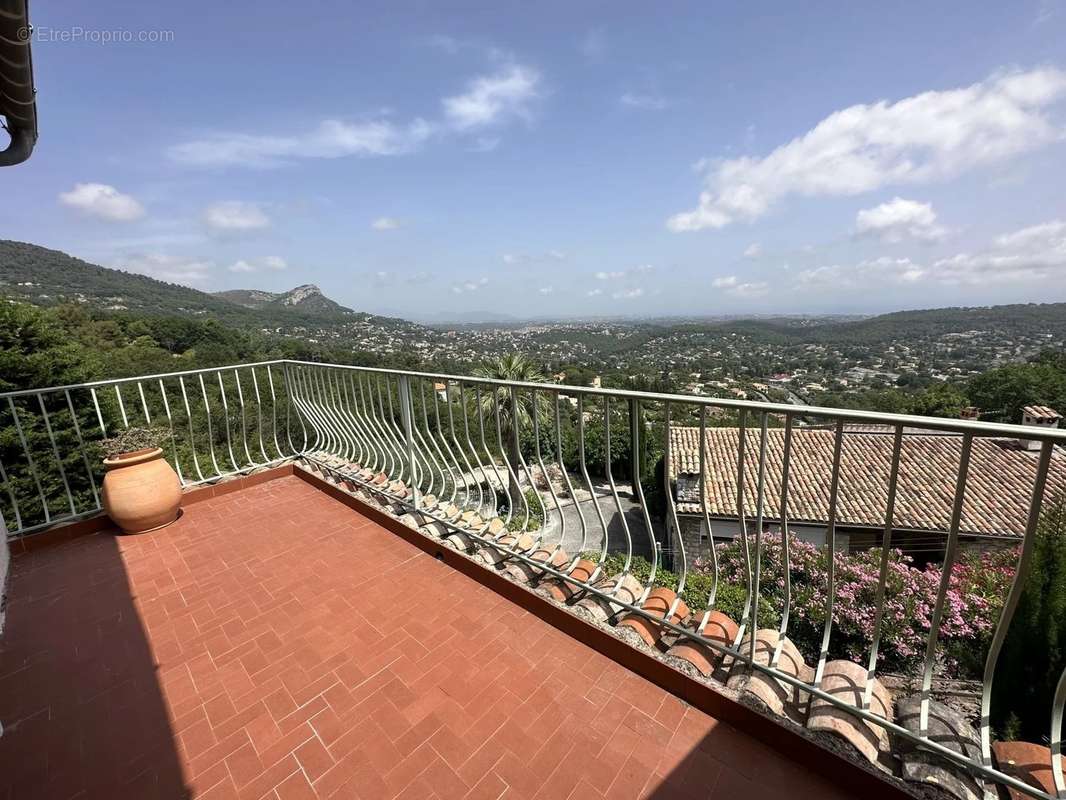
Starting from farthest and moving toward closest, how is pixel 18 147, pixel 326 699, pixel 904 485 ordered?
pixel 904 485, pixel 18 147, pixel 326 699

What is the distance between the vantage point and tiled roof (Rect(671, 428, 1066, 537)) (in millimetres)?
10648

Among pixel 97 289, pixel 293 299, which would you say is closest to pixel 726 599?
pixel 97 289

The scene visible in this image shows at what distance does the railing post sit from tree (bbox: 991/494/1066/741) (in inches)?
152

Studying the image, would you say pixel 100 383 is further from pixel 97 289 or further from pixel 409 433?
pixel 97 289

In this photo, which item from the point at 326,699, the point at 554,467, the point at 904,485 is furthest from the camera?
the point at 904,485

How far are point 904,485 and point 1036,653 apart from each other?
38.1 ft

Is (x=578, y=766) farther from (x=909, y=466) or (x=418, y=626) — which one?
(x=909, y=466)

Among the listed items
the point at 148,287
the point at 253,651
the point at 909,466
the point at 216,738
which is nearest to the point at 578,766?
the point at 216,738

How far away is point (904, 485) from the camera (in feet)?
39.7

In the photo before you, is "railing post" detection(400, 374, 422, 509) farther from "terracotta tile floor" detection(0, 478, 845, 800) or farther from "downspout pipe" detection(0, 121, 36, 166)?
"downspout pipe" detection(0, 121, 36, 166)

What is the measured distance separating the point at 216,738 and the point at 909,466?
14937mm

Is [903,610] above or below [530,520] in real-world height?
below

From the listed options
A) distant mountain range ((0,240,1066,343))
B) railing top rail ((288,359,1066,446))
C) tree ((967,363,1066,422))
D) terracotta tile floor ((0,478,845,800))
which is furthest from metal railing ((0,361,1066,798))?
distant mountain range ((0,240,1066,343))

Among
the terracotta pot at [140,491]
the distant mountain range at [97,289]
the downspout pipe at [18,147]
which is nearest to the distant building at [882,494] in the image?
the terracotta pot at [140,491]
